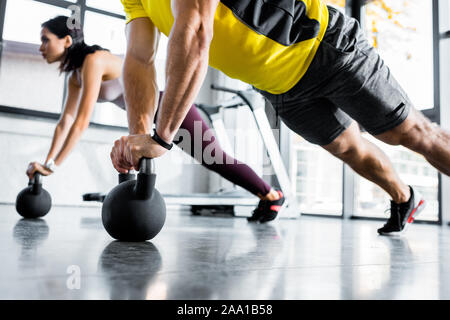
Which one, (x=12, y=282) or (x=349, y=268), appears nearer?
(x=12, y=282)

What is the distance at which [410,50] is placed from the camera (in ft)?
10.3

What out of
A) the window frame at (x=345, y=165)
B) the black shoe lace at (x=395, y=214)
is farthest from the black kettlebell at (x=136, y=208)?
the window frame at (x=345, y=165)

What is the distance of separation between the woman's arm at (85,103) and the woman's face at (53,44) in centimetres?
19

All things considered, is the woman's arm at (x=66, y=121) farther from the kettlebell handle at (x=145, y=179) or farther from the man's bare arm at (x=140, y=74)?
the kettlebell handle at (x=145, y=179)

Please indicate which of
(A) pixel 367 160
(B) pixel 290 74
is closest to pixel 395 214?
(A) pixel 367 160

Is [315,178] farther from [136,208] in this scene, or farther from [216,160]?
[136,208]

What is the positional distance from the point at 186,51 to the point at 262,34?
0.95 ft

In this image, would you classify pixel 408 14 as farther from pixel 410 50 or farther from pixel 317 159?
pixel 317 159

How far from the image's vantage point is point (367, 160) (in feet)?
4.72

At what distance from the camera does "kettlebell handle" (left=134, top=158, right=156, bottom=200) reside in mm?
869

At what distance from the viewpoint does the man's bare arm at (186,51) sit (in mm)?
791
